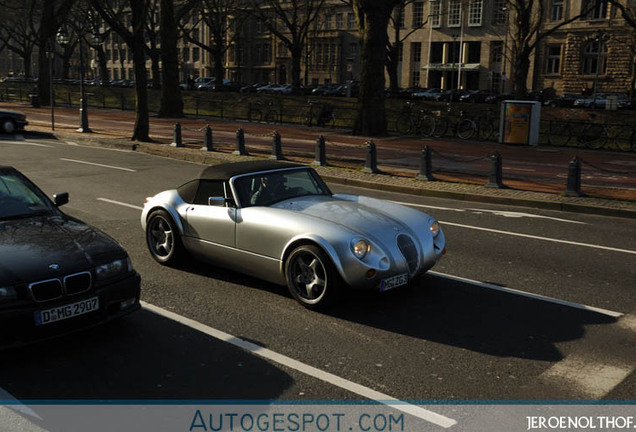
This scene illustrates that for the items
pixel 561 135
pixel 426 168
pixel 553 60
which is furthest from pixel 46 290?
pixel 553 60

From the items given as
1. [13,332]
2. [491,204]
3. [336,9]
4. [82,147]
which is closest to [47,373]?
[13,332]

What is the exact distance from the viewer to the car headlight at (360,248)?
6.54 m

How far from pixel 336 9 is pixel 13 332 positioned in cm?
8444

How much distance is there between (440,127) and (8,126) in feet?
60.1

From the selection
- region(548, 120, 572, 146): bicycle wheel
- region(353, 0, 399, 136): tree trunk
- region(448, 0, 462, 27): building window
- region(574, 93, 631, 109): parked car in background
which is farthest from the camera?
region(448, 0, 462, 27): building window

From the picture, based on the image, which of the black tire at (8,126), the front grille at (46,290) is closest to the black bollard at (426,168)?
the front grille at (46,290)

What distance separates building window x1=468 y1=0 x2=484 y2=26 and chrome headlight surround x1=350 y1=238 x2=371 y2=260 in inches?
2864

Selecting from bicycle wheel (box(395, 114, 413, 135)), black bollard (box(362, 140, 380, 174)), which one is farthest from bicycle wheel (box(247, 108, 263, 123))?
black bollard (box(362, 140, 380, 174))

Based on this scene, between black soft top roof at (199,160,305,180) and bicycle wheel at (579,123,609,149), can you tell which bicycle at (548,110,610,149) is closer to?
bicycle wheel at (579,123,609,149)

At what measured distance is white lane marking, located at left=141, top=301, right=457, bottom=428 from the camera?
4.67 metres

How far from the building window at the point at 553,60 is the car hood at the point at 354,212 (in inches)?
2686

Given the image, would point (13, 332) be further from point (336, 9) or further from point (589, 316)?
point (336, 9)

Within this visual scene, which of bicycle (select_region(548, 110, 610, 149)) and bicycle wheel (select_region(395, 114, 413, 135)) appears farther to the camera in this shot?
bicycle wheel (select_region(395, 114, 413, 135))

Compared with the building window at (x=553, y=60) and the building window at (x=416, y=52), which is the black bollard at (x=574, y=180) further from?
the building window at (x=416, y=52)
